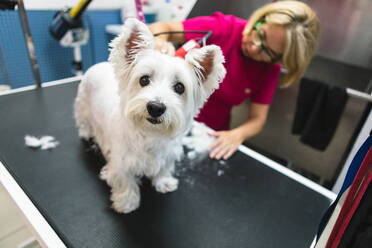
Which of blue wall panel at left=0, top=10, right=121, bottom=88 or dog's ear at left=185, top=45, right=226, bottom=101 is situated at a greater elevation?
dog's ear at left=185, top=45, right=226, bottom=101

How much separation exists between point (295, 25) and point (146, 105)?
0.83m

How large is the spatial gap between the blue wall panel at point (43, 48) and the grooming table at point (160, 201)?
1.00m

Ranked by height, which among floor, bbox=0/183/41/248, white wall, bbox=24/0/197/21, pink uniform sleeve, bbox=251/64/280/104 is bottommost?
floor, bbox=0/183/41/248

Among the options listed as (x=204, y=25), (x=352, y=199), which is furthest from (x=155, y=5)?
(x=352, y=199)

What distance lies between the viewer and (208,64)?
0.77m

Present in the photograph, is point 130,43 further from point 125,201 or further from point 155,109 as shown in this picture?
point 125,201

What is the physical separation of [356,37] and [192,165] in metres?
1.80

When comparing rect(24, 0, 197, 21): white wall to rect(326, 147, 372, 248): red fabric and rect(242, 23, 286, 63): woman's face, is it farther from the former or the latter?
rect(326, 147, 372, 248): red fabric

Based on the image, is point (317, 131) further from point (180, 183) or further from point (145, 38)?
point (145, 38)

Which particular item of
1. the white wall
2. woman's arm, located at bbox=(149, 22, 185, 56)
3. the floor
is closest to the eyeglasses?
woman's arm, located at bbox=(149, 22, 185, 56)

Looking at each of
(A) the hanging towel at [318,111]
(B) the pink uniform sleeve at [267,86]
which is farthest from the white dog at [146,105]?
(A) the hanging towel at [318,111]

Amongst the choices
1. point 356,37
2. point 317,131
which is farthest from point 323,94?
point 356,37

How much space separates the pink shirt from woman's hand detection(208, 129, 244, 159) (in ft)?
0.99

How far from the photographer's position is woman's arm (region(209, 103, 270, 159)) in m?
1.23
